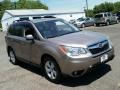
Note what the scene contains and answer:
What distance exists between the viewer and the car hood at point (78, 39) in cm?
665

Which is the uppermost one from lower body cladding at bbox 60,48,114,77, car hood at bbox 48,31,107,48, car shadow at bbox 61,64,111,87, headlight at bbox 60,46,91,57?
car hood at bbox 48,31,107,48

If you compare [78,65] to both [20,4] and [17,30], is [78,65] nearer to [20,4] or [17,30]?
[17,30]

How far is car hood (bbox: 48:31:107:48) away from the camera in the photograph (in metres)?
6.65

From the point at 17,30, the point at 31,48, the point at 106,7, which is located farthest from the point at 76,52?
the point at 106,7

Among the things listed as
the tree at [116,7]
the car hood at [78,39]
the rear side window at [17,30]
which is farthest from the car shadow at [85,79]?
the tree at [116,7]

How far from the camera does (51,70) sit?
23.9ft

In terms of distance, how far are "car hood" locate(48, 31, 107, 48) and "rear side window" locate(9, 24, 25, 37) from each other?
206cm

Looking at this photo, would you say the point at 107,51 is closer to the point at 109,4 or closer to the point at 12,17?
the point at 12,17

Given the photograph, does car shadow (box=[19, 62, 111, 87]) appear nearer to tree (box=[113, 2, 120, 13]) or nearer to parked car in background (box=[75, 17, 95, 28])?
parked car in background (box=[75, 17, 95, 28])

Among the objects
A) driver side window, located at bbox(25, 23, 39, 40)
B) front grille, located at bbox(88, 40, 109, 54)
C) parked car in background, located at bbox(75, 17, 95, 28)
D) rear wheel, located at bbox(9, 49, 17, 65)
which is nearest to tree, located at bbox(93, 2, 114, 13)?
parked car in background, located at bbox(75, 17, 95, 28)

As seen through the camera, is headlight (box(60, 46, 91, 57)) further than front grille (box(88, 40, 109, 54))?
No

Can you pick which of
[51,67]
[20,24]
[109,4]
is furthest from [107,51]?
[109,4]

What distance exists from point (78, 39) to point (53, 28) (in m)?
1.28

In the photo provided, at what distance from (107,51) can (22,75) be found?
9.87 ft
